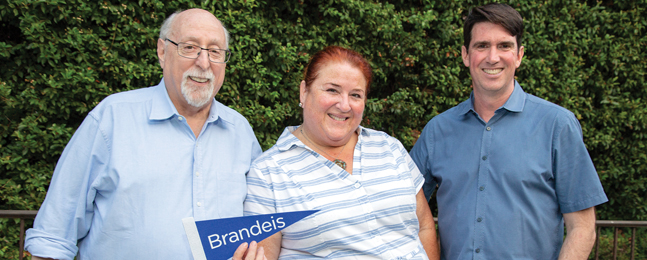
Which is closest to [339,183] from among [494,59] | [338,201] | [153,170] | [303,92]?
[338,201]

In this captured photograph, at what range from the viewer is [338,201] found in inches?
87.1

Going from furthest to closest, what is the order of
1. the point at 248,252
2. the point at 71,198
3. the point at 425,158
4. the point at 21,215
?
the point at 21,215 → the point at 425,158 → the point at 71,198 → the point at 248,252

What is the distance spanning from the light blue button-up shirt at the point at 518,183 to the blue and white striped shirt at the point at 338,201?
34 cm

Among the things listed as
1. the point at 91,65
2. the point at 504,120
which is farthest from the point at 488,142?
the point at 91,65

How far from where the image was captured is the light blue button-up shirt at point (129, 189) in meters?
2.00

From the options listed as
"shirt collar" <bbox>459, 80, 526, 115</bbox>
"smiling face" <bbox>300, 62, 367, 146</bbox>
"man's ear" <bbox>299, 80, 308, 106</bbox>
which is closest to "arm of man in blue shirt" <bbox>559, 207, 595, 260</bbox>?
"shirt collar" <bbox>459, 80, 526, 115</bbox>

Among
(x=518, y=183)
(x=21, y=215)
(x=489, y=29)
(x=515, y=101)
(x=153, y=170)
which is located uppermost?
(x=489, y=29)

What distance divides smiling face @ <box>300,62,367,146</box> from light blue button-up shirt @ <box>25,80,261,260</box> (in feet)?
1.90

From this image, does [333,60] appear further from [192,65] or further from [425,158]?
[425,158]

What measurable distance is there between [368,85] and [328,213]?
822 millimetres

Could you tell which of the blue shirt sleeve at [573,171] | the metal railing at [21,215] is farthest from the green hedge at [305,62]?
the blue shirt sleeve at [573,171]

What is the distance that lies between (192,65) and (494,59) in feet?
5.59

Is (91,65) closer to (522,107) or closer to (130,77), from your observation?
(130,77)

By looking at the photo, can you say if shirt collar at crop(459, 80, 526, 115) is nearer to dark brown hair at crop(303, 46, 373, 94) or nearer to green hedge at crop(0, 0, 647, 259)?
dark brown hair at crop(303, 46, 373, 94)
